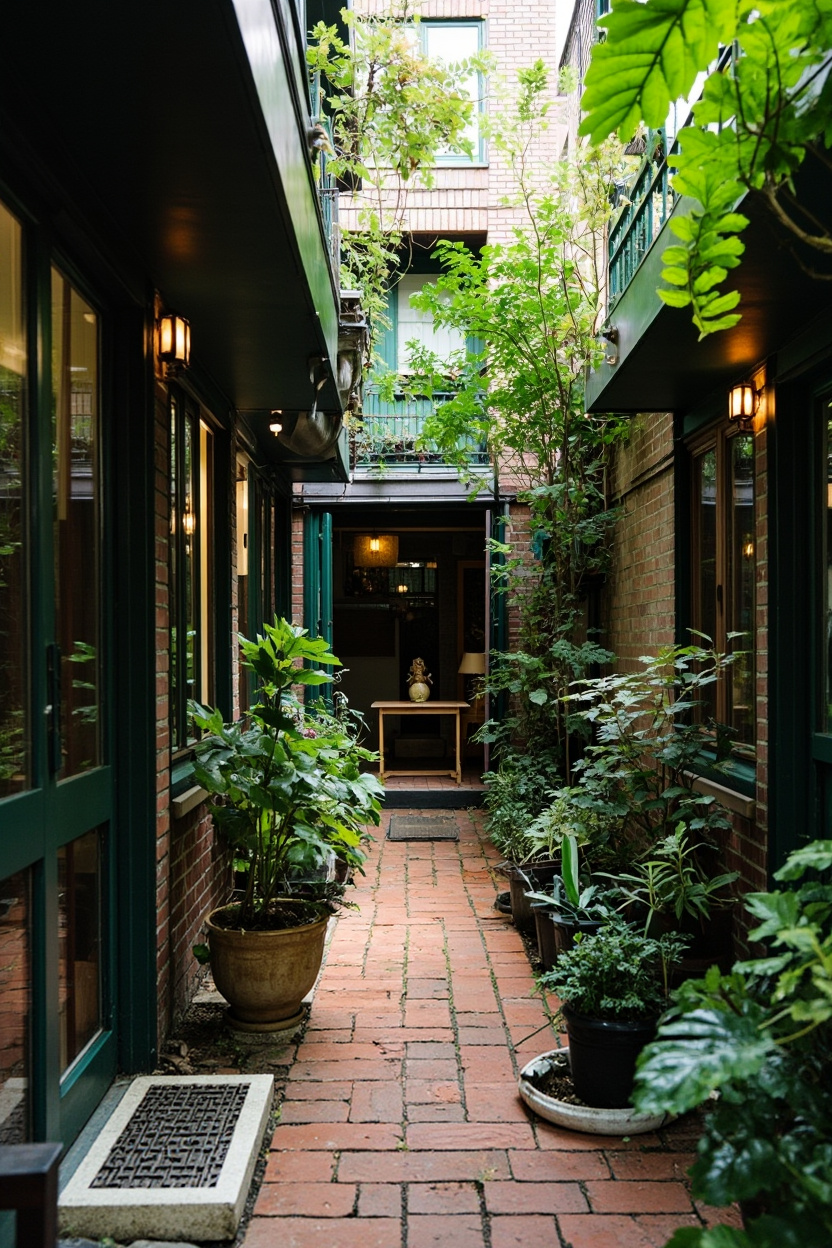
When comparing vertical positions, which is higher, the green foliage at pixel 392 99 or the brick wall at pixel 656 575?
the green foliage at pixel 392 99

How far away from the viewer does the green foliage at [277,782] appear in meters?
3.61

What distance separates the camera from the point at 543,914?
4.20 meters

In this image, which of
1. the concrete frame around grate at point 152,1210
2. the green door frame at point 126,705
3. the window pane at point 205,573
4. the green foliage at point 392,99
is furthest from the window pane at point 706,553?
the concrete frame around grate at point 152,1210

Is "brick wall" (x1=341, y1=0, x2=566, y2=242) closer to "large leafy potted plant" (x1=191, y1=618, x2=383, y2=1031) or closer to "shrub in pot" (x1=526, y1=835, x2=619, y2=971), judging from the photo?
"large leafy potted plant" (x1=191, y1=618, x2=383, y2=1031)

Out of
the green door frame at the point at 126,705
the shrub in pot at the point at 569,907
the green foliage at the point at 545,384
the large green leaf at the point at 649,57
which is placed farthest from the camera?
the green foliage at the point at 545,384

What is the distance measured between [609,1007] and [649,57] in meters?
2.48

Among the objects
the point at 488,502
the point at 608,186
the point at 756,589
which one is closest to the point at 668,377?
the point at 756,589

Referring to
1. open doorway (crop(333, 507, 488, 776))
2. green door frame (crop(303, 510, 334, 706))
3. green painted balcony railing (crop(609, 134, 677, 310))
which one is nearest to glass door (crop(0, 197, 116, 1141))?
green painted balcony railing (crop(609, 134, 677, 310))

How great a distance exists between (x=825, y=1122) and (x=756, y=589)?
99.6 inches

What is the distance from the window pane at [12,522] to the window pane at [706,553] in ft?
10.5

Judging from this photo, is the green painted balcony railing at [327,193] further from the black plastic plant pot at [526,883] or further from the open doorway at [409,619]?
the open doorway at [409,619]

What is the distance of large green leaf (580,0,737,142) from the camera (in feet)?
4.98

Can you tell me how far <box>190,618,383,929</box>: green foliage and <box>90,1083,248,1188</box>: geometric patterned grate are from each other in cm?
79

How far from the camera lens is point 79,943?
2883 mm
